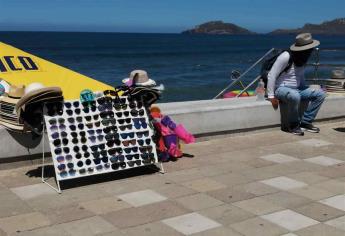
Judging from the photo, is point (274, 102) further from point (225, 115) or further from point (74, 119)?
point (74, 119)

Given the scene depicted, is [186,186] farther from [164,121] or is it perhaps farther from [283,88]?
[283,88]

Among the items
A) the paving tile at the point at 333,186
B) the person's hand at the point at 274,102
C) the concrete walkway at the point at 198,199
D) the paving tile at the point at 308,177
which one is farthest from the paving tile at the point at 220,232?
the person's hand at the point at 274,102

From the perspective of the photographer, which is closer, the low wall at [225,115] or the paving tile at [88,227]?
the paving tile at [88,227]

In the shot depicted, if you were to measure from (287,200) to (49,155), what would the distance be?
2.78 m

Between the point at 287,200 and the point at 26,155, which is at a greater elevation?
the point at 26,155

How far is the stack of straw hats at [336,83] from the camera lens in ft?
32.6

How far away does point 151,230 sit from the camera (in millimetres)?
4535

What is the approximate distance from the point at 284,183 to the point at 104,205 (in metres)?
1.97

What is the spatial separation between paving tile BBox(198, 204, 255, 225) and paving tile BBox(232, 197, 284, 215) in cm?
8

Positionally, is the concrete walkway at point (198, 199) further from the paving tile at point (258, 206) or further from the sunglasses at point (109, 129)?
the sunglasses at point (109, 129)

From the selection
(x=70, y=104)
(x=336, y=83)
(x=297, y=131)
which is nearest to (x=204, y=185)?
(x=70, y=104)

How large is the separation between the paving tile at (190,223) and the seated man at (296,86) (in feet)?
13.0

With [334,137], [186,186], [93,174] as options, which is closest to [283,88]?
[334,137]

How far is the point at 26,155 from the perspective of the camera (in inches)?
247
